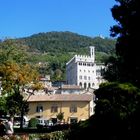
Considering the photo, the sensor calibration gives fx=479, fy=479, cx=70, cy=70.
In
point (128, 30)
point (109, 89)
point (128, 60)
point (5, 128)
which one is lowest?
point (5, 128)

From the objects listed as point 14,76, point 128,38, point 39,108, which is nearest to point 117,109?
point 128,38

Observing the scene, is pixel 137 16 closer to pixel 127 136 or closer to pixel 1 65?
pixel 127 136

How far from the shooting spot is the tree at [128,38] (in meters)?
30.2

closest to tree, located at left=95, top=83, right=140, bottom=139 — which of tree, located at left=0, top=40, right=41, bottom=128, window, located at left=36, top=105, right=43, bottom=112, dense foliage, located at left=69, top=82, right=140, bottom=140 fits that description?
dense foliage, located at left=69, top=82, right=140, bottom=140

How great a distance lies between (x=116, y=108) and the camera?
69.2 feet

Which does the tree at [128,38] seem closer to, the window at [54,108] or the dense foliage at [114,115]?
the dense foliage at [114,115]

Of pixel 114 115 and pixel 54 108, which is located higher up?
pixel 114 115

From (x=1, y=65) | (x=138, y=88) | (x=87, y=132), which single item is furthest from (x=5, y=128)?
(x=1, y=65)

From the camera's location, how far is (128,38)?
102ft

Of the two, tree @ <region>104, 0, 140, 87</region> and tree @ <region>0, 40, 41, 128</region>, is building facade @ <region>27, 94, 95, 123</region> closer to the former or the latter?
tree @ <region>0, 40, 41, 128</region>

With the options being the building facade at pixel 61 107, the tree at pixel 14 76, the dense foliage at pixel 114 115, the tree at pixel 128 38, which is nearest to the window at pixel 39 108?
the building facade at pixel 61 107

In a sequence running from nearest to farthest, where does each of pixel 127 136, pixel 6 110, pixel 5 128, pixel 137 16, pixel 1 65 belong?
pixel 127 136 < pixel 5 128 < pixel 137 16 < pixel 1 65 < pixel 6 110

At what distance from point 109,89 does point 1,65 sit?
41.5 metres

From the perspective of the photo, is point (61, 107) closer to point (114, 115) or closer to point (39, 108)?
point (39, 108)
